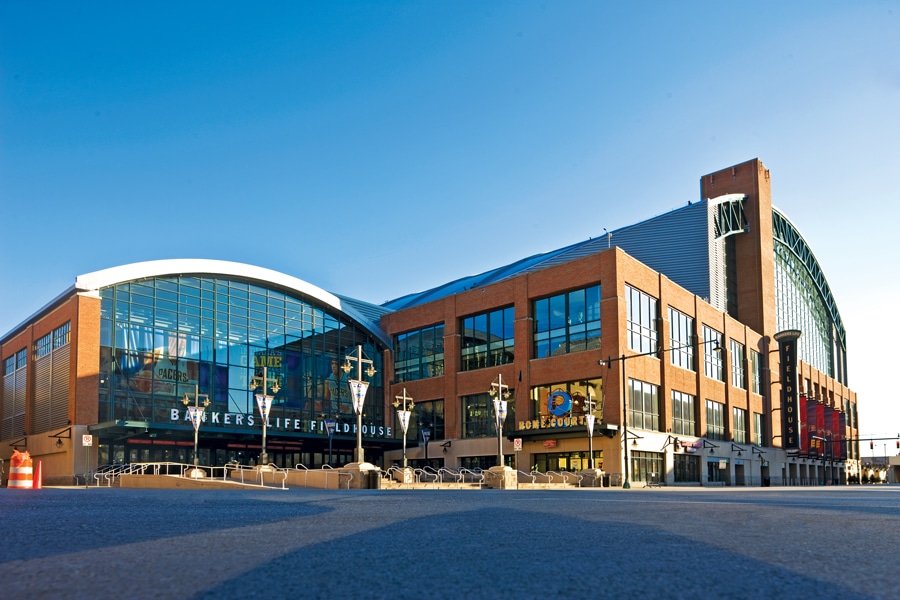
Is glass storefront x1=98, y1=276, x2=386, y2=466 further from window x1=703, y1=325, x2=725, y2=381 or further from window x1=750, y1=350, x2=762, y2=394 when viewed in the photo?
window x1=750, y1=350, x2=762, y2=394

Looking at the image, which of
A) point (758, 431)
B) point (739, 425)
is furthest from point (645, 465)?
point (758, 431)

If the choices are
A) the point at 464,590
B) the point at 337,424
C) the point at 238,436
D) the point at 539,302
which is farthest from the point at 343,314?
the point at 464,590

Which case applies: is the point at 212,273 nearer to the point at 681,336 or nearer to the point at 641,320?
the point at 641,320

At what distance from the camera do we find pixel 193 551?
634 cm

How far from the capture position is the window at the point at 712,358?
209ft

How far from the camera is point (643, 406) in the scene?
5441 centimetres

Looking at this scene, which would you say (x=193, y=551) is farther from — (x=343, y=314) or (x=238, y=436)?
(x=343, y=314)

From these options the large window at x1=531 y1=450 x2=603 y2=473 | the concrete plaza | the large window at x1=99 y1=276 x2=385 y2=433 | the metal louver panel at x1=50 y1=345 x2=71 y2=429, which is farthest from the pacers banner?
the concrete plaza

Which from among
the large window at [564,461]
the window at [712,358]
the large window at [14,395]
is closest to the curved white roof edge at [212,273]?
the large window at [14,395]

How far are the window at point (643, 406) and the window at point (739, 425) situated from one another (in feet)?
49.5

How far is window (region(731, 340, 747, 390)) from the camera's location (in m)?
69.4

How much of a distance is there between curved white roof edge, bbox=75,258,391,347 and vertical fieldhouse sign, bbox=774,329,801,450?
122 ft

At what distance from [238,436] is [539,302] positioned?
2409cm

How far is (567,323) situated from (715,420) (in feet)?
58.1
